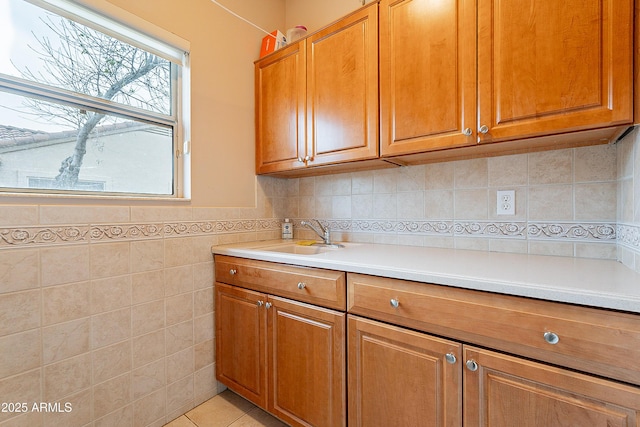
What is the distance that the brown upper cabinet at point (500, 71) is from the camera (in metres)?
0.90

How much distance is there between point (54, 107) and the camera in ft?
4.00

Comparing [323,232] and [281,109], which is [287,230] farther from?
[281,109]

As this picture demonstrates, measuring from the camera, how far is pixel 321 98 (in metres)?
1.58

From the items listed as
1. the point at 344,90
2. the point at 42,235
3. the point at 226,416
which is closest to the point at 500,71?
the point at 344,90

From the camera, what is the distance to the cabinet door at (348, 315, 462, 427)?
2.90 feet

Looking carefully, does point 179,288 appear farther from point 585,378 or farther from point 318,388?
point 585,378

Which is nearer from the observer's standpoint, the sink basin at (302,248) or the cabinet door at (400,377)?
the cabinet door at (400,377)

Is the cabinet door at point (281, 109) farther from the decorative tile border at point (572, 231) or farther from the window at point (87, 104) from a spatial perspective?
the decorative tile border at point (572, 231)

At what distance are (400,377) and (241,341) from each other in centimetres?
90

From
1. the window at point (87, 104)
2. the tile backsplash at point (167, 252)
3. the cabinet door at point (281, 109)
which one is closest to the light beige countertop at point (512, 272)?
the tile backsplash at point (167, 252)

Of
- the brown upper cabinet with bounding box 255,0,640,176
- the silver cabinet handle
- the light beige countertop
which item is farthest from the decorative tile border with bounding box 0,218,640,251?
the silver cabinet handle

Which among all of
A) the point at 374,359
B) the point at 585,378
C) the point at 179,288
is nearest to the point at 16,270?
the point at 179,288

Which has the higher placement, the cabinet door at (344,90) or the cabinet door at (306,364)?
the cabinet door at (344,90)

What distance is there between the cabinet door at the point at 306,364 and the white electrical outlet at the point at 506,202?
0.92m
